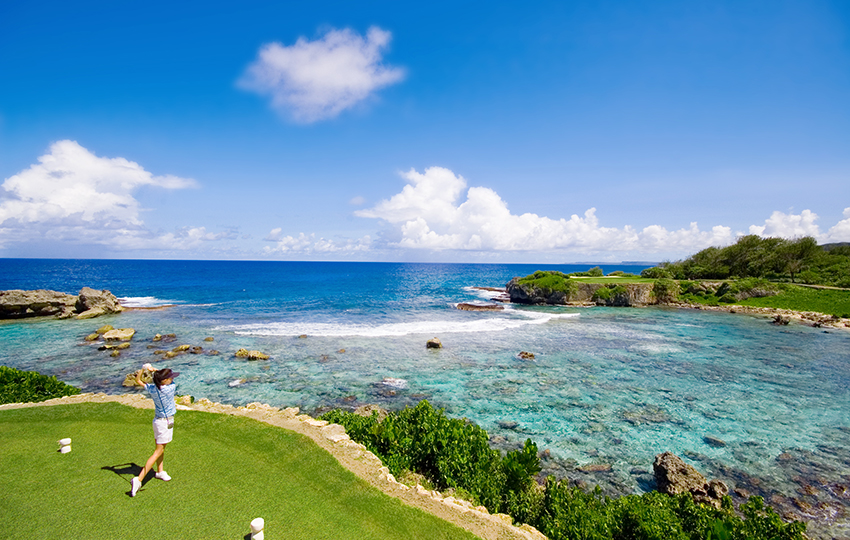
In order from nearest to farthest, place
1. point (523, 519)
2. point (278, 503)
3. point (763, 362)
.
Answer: point (278, 503) → point (523, 519) → point (763, 362)

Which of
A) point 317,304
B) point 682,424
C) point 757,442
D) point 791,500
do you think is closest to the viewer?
point 791,500

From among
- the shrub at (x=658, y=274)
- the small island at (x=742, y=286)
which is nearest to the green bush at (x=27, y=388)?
the small island at (x=742, y=286)

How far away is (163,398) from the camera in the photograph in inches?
324

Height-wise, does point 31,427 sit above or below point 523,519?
above

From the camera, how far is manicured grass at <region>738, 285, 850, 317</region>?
48.2 metres

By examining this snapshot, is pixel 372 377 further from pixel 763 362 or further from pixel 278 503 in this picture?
pixel 763 362

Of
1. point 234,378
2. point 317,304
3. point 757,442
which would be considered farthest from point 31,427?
point 317,304

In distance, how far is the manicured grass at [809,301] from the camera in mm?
48162

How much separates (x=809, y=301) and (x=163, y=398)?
7408 cm

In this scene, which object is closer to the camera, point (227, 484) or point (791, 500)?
point (227, 484)

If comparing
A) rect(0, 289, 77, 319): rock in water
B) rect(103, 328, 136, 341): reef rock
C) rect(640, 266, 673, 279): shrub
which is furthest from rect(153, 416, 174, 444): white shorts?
rect(640, 266, 673, 279): shrub

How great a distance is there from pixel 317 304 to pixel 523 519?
184ft

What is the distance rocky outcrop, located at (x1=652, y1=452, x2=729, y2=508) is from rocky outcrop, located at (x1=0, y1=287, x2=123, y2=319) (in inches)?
2269

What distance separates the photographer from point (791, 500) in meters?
12.0
